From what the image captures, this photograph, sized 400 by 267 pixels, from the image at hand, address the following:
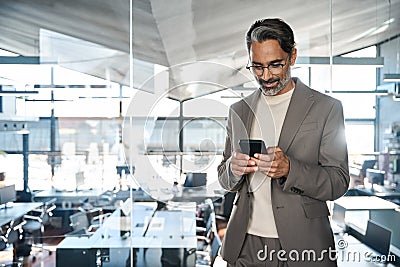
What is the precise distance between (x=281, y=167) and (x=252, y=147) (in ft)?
0.47

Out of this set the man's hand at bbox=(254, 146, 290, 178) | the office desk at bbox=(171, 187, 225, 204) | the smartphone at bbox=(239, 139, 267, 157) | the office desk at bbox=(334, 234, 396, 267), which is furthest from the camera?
the office desk at bbox=(334, 234, 396, 267)

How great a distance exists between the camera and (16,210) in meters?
2.53

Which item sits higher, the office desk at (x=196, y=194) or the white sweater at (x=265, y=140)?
the white sweater at (x=265, y=140)

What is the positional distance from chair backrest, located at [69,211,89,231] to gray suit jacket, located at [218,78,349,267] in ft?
4.69

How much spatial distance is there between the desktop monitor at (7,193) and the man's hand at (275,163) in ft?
6.18

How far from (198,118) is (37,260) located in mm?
1325

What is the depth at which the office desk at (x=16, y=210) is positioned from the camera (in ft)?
8.29

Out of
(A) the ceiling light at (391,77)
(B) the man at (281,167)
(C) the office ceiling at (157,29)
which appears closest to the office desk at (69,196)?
(C) the office ceiling at (157,29)

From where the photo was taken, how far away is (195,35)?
7.87 ft

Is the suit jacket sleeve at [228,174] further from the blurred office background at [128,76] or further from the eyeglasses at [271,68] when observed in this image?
the blurred office background at [128,76]

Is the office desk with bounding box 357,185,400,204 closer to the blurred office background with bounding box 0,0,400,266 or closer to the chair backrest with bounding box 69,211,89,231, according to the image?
the blurred office background with bounding box 0,0,400,266

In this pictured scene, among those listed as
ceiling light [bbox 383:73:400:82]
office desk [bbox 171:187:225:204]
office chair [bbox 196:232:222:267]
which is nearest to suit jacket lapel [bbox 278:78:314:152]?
office desk [bbox 171:187:225:204]

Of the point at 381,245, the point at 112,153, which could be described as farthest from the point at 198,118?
the point at 381,245

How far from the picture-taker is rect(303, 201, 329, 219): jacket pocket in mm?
1307
